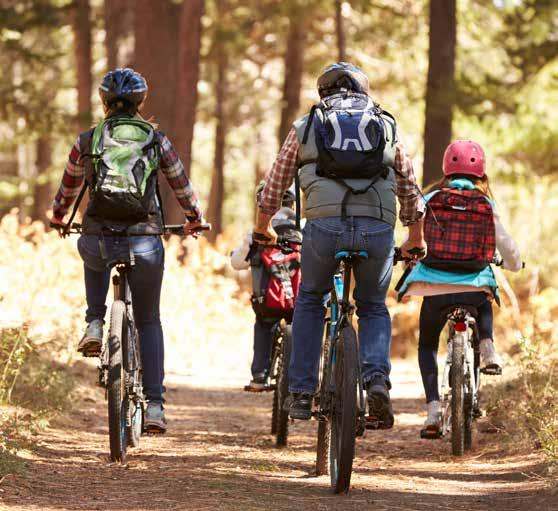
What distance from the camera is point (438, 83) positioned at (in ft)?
55.5

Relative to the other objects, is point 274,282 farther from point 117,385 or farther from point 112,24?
point 112,24

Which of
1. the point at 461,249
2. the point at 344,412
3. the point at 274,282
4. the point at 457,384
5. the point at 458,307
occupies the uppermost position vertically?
the point at 461,249

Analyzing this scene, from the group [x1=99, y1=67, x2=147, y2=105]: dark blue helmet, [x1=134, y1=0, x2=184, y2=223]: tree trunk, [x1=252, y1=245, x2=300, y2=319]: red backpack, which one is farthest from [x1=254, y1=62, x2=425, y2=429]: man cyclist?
[x1=134, y1=0, x2=184, y2=223]: tree trunk

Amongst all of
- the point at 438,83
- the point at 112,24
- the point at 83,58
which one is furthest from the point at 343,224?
the point at 83,58

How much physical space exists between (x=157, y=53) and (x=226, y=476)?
40.5ft

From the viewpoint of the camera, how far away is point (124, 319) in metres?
7.06

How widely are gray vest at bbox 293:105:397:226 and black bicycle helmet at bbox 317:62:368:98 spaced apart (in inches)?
11.6

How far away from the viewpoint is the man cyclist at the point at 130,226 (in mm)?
6949

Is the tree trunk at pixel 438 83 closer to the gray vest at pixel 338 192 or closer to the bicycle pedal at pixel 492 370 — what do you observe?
the bicycle pedal at pixel 492 370

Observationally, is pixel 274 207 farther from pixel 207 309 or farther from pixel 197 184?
pixel 197 184

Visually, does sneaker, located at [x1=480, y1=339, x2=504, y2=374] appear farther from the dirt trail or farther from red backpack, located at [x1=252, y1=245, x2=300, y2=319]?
red backpack, located at [x1=252, y1=245, x2=300, y2=319]

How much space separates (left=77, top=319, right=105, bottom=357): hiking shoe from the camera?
7002 millimetres

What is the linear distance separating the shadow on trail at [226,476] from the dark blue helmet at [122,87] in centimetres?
215

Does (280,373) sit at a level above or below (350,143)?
below
